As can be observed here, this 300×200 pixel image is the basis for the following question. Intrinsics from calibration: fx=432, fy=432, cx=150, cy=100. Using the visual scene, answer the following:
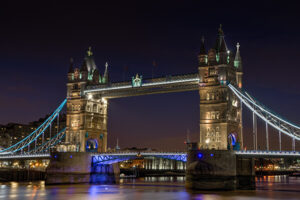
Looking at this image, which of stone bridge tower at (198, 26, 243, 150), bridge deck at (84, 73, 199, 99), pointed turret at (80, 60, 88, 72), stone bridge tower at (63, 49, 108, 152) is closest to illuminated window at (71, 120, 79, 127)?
stone bridge tower at (63, 49, 108, 152)

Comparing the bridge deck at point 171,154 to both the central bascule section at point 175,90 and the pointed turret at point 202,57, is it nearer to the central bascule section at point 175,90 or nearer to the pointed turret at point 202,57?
the central bascule section at point 175,90

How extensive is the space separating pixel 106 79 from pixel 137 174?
42449mm

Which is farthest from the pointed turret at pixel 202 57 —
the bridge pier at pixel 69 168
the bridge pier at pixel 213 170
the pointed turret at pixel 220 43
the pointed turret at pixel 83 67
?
the bridge pier at pixel 69 168

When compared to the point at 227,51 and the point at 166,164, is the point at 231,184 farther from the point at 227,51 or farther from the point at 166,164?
the point at 166,164

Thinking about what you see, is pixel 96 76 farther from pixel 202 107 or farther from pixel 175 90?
pixel 202 107

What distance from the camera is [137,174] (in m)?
108

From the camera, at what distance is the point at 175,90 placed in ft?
193

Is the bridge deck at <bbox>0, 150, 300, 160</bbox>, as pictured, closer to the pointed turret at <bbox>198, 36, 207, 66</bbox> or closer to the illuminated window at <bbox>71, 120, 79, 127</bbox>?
the illuminated window at <bbox>71, 120, 79, 127</bbox>

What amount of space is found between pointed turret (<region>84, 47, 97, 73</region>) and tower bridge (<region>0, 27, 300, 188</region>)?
19cm

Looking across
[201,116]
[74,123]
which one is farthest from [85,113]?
[201,116]

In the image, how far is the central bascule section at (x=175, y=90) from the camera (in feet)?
174

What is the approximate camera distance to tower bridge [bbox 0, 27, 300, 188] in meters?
49.4

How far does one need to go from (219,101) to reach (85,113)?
2275 cm

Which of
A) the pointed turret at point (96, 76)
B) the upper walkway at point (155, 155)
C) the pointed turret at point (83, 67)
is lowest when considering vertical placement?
the upper walkway at point (155, 155)
